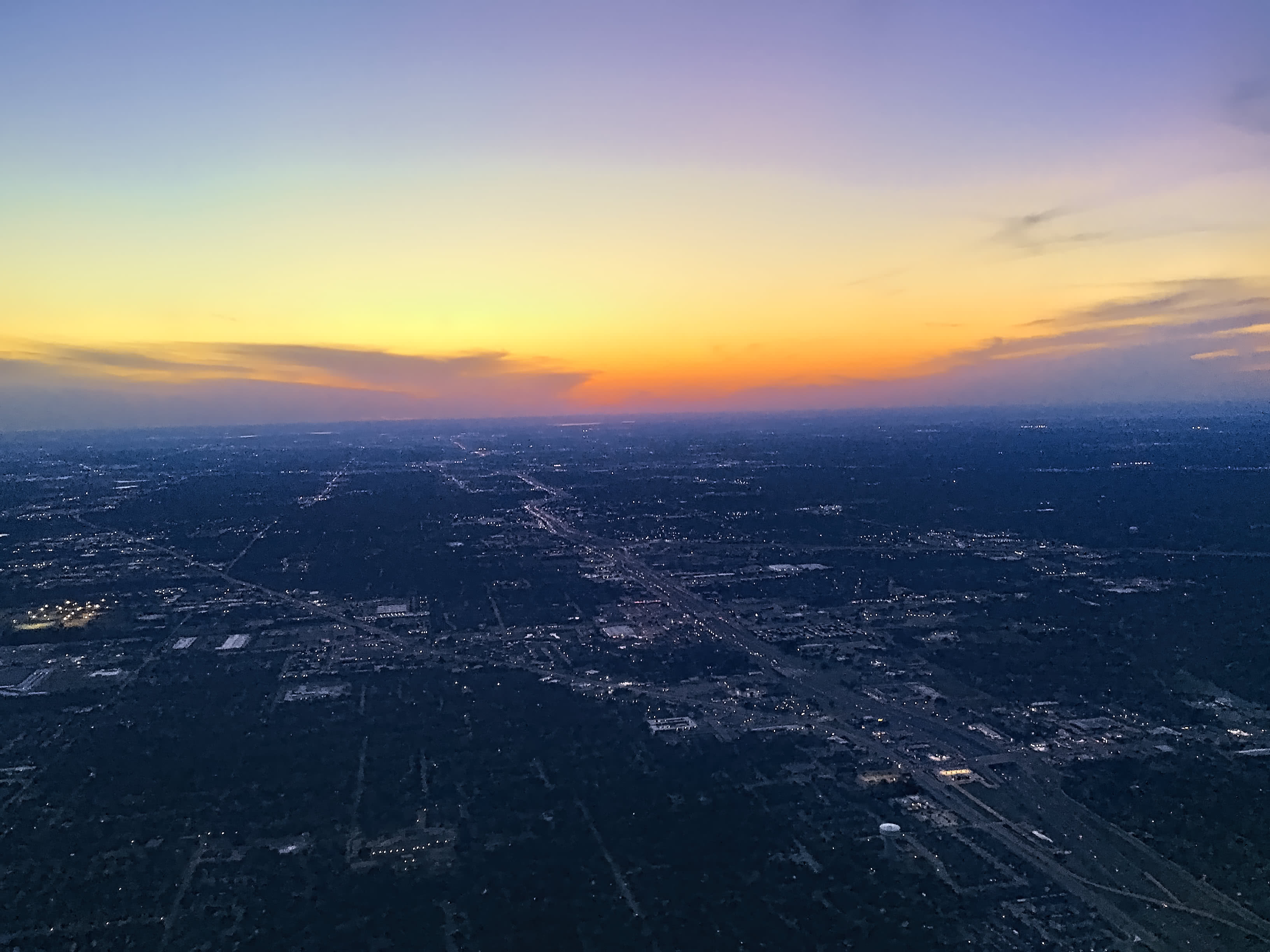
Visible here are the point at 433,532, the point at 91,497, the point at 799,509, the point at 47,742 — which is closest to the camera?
the point at 47,742

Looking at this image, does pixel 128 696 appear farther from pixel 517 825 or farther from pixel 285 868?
pixel 517 825

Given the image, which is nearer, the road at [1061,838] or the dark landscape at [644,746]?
the road at [1061,838]

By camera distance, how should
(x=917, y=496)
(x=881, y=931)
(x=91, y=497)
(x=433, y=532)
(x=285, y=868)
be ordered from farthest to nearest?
(x=91, y=497), (x=917, y=496), (x=433, y=532), (x=285, y=868), (x=881, y=931)

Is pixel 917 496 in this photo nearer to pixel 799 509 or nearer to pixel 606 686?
pixel 799 509

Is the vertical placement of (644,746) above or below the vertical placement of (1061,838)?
below

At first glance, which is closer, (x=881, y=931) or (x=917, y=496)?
(x=881, y=931)

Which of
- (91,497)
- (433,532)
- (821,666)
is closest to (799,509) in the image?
(433,532)

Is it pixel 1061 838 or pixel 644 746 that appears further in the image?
pixel 644 746

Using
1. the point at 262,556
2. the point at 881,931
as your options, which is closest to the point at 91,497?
the point at 262,556

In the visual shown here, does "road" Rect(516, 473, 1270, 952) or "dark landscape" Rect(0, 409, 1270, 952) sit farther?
"dark landscape" Rect(0, 409, 1270, 952)
